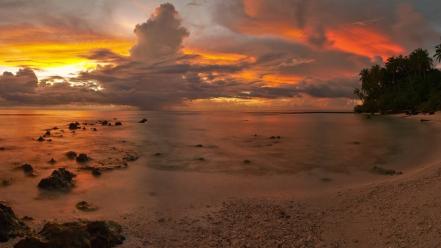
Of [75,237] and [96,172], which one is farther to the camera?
[96,172]

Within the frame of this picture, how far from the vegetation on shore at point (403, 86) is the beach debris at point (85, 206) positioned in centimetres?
9497

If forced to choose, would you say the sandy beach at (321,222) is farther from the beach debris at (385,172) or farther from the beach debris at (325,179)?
the beach debris at (385,172)

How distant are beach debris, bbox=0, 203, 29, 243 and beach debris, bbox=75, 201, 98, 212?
3294 mm

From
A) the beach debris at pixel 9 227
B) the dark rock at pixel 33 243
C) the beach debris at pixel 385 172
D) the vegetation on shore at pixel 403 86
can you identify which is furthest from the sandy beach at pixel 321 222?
the vegetation on shore at pixel 403 86

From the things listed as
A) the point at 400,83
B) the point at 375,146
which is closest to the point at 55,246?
the point at 375,146

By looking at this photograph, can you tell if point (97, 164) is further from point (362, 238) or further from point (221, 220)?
point (362, 238)

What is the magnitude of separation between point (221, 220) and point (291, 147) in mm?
26063

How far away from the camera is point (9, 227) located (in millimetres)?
11500

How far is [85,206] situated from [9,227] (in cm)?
439

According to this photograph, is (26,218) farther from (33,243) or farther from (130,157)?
(130,157)

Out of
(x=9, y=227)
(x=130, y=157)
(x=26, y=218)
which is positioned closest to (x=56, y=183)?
(x=26, y=218)

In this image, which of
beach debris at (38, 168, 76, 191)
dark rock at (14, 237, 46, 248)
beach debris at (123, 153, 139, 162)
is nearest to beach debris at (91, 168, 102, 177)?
beach debris at (38, 168, 76, 191)

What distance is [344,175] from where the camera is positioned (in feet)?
73.8

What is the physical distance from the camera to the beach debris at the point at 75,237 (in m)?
9.84
